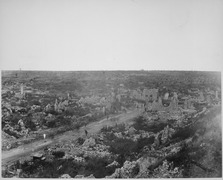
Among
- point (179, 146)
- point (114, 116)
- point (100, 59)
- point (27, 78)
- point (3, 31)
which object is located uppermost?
point (3, 31)

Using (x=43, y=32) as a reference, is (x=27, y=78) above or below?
below

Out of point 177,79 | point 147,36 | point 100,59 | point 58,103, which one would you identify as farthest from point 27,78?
point 177,79

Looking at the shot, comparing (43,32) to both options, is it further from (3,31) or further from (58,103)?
(58,103)

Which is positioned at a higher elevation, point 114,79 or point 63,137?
point 114,79

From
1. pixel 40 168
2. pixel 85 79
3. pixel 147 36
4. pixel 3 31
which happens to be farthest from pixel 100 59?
pixel 40 168
